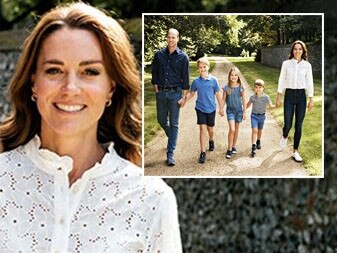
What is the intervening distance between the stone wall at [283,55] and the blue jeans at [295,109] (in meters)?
0.07

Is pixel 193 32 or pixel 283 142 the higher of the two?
pixel 193 32

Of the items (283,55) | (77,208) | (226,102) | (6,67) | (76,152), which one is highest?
(6,67)

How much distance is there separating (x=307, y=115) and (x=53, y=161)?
0.63m

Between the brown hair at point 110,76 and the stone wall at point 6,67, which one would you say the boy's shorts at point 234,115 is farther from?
the stone wall at point 6,67

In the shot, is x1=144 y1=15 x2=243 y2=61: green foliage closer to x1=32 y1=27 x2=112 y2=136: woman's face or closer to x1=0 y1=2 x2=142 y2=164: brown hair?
x1=0 y1=2 x2=142 y2=164: brown hair

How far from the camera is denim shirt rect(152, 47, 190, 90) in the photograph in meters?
2.29

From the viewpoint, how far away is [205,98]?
235 centimetres

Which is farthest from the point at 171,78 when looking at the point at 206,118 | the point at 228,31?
the point at 228,31

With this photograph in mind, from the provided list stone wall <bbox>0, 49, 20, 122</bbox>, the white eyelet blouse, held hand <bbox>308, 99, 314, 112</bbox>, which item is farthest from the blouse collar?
stone wall <bbox>0, 49, 20, 122</bbox>

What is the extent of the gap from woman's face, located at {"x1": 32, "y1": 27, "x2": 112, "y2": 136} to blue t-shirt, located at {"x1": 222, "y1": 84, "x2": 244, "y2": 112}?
416mm

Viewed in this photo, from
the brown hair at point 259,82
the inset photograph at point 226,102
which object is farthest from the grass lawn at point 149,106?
the brown hair at point 259,82

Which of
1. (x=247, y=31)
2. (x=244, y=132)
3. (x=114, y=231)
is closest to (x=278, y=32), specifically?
(x=247, y=31)

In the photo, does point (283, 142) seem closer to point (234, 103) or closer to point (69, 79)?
point (234, 103)

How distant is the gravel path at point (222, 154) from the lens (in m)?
2.36
